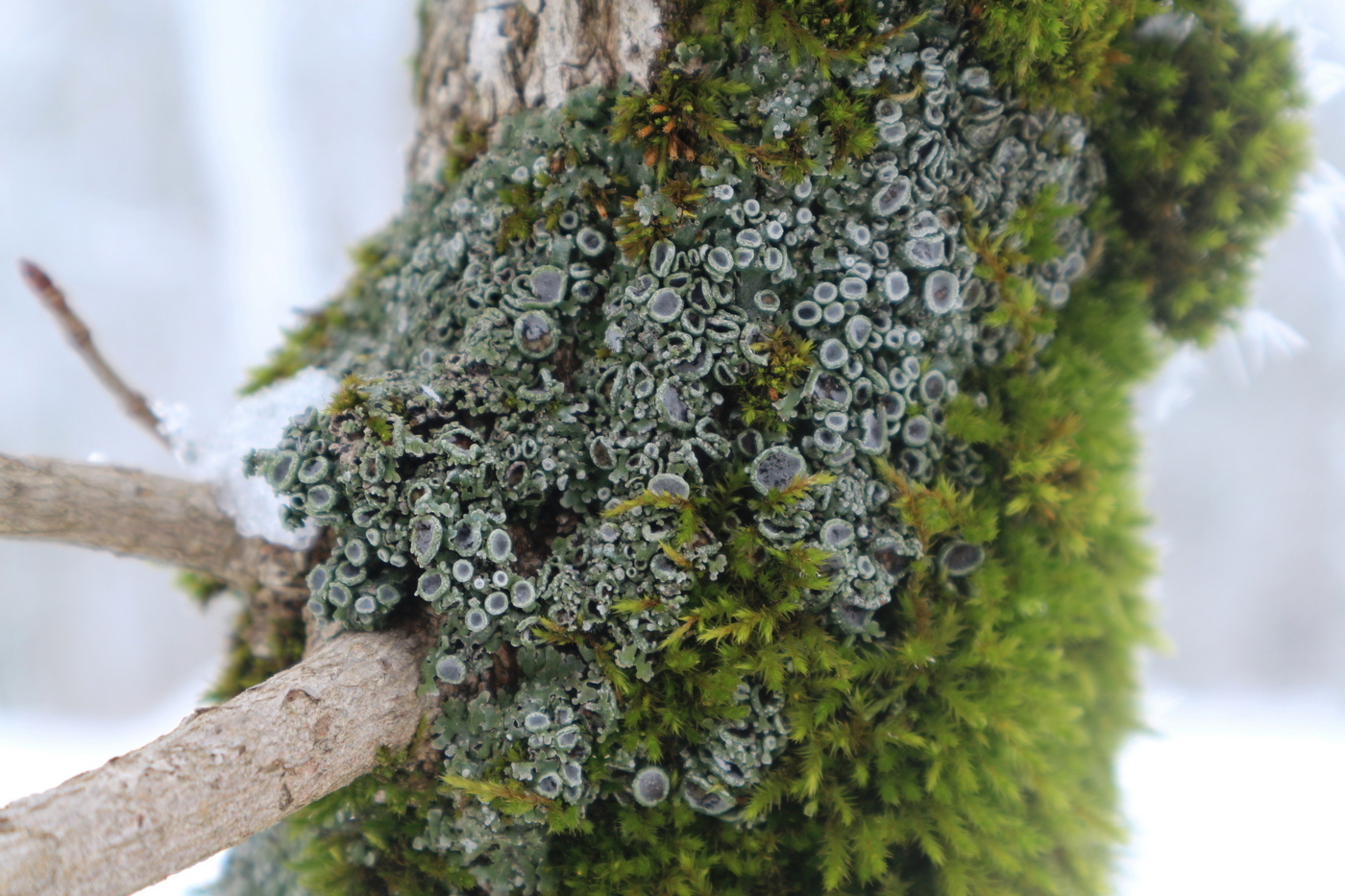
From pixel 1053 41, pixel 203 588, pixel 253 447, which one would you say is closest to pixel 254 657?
pixel 203 588

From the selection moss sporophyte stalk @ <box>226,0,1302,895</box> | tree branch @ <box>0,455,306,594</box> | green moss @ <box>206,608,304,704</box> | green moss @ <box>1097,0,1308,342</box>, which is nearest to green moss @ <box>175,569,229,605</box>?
green moss @ <box>206,608,304,704</box>

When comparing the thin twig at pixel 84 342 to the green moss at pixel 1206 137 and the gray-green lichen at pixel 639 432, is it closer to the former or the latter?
the gray-green lichen at pixel 639 432

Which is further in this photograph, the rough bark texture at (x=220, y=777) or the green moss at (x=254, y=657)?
the green moss at (x=254, y=657)

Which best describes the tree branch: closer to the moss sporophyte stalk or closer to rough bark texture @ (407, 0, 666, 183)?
the moss sporophyte stalk

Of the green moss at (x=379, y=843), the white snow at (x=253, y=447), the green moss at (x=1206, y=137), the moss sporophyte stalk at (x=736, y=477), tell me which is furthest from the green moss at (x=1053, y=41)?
the green moss at (x=379, y=843)

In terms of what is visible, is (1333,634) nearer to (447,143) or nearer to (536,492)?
(536,492)

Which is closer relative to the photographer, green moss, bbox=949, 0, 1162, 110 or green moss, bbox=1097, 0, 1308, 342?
green moss, bbox=949, 0, 1162, 110
